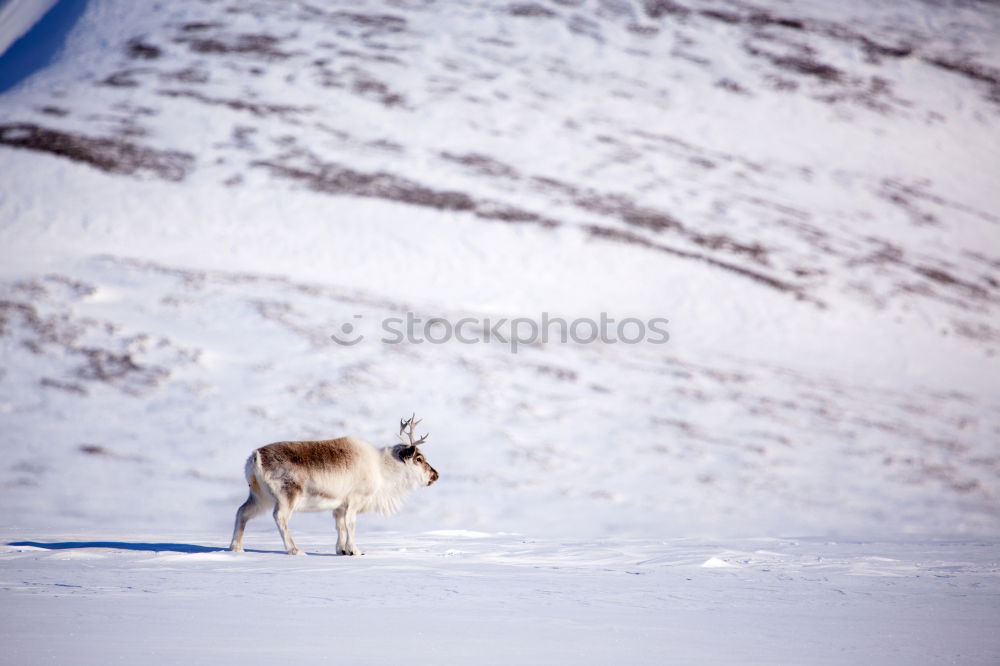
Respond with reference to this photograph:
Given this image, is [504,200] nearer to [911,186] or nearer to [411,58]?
[411,58]

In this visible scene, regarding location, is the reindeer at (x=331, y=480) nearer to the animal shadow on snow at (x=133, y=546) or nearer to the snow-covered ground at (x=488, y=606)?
the animal shadow on snow at (x=133, y=546)

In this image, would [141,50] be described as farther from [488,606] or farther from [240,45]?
[488,606]

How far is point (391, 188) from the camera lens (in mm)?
28422

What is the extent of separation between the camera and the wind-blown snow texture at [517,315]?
21.8 feet

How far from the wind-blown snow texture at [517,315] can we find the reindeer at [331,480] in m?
0.49

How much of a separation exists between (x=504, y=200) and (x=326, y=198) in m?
5.84

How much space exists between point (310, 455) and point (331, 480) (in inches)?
14.2

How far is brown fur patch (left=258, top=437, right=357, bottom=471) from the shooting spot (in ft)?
29.1

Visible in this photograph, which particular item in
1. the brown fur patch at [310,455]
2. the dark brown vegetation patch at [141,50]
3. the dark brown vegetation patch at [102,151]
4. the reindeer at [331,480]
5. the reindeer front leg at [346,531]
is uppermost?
the dark brown vegetation patch at [141,50]

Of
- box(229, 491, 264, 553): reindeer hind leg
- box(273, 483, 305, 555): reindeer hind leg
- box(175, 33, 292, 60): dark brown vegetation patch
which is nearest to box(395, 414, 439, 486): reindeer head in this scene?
box(273, 483, 305, 555): reindeer hind leg

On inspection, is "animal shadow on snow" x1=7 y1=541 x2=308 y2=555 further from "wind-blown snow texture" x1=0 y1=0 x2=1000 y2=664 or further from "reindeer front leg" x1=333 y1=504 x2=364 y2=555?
"reindeer front leg" x1=333 y1=504 x2=364 y2=555

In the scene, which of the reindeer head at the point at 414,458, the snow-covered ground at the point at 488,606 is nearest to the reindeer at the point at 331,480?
the reindeer head at the point at 414,458

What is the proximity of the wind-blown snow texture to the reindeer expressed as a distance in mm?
492

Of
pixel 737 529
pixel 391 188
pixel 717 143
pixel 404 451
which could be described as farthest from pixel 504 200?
pixel 404 451
